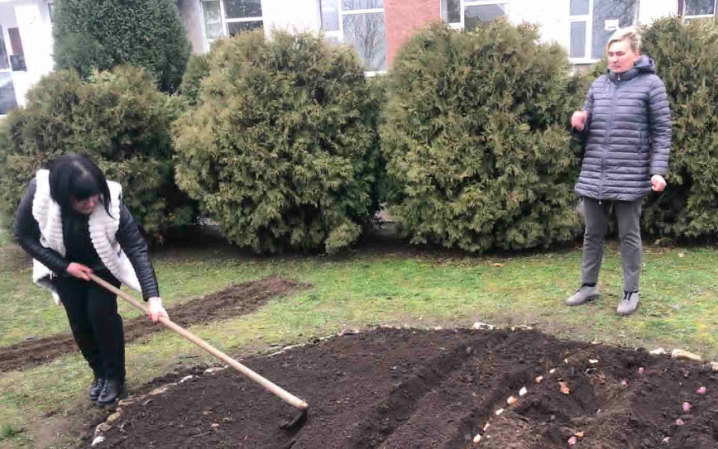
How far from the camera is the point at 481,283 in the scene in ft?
18.5

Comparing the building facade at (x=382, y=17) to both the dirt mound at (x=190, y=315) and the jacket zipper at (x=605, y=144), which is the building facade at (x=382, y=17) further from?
the jacket zipper at (x=605, y=144)

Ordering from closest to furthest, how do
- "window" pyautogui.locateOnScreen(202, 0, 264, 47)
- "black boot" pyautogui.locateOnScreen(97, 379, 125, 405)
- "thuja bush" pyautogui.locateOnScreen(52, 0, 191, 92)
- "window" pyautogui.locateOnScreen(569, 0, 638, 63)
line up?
"black boot" pyautogui.locateOnScreen(97, 379, 125, 405), "thuja bush" pyautogui.locateOnScreen(52, 0, 191, 92), "window" pyautogui.locateOnScreen(569, 0, 638, 63), "window" pyautogui.locateOnScreen(202, 0, 264, 47)

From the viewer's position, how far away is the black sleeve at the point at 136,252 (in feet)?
11.5

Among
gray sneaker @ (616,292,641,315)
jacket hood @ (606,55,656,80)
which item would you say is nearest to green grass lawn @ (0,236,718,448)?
gray sneaker @ (616,292,641,315)

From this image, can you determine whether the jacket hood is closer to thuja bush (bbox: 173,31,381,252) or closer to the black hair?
thuja bush (bbox: 173,31,381,252)

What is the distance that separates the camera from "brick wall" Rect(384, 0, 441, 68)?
1229 cm

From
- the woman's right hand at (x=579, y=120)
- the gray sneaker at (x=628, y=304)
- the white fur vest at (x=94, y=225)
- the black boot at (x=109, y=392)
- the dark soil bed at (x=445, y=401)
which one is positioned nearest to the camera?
the dark soil bed at (x=445, y=401)

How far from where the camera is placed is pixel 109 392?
3.80 m

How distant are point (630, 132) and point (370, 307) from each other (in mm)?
2320

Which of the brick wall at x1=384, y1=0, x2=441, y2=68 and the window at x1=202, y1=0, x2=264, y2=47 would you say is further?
the window at x1=202, y1=0, x2=264, y2=47

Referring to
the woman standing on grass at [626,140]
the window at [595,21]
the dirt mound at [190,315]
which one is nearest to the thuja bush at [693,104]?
the woman standing on grass at [626,140]

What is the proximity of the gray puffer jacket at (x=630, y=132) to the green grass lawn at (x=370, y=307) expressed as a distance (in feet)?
3.10

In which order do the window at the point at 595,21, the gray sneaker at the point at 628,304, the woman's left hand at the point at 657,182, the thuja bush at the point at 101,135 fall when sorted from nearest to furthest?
the woman's left hand at the point at 657,182 → the gray sneaker at the point at 628,304 → the thuja bush at the point at 101,135 → the window at the point at 595,21

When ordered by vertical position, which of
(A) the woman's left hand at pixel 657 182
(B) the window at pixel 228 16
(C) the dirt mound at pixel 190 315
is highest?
(B) the window at pixel 228 16
